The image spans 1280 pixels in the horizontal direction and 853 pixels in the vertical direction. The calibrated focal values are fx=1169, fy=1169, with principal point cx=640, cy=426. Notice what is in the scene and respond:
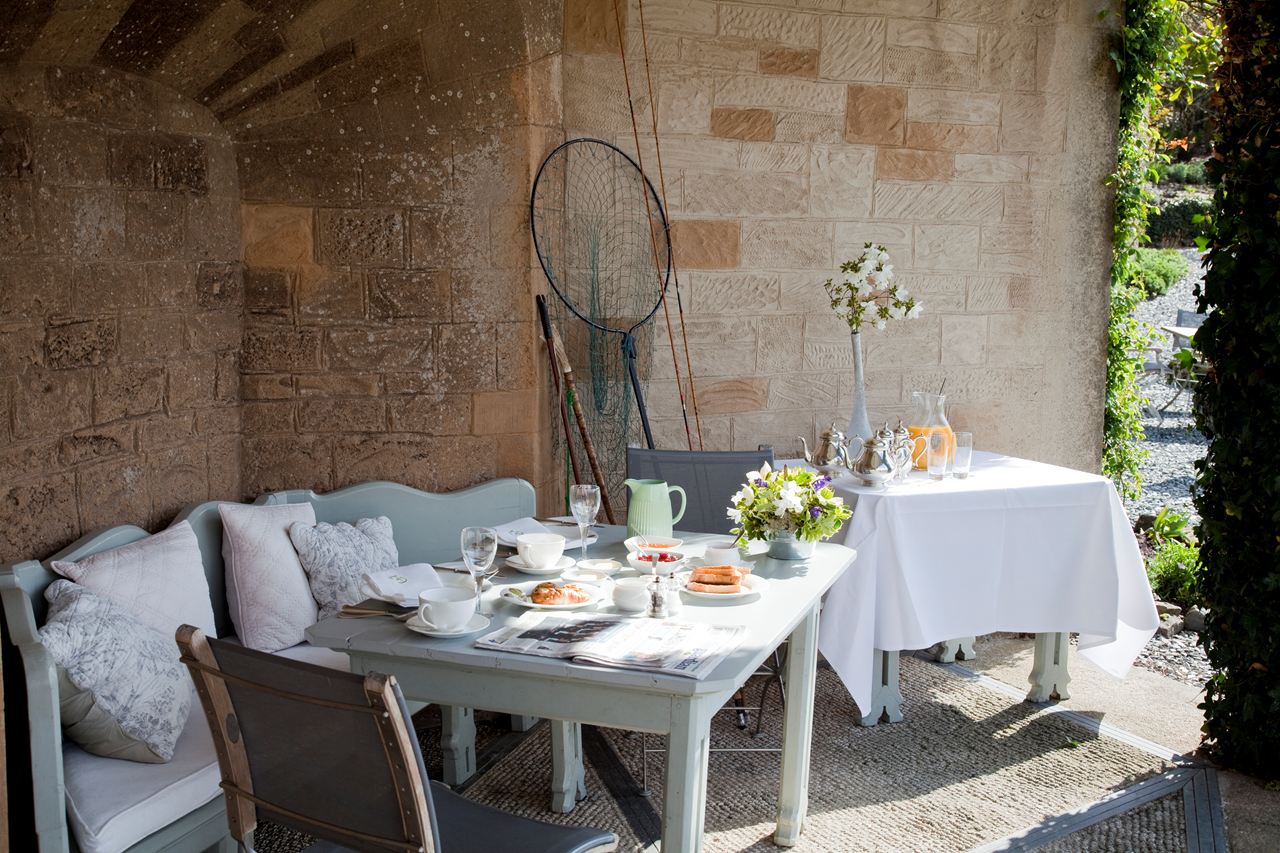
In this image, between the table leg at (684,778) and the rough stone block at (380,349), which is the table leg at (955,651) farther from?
the table leg at (684,778)

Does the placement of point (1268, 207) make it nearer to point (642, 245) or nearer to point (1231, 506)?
point (1231, 506)

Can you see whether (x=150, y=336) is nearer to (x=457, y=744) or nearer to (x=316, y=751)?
(x=457, y=744)

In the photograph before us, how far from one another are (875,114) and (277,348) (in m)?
2.49

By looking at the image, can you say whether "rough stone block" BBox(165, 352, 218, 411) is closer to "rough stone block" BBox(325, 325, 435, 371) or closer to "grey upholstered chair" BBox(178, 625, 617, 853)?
"rough stone block" BBox(325, 325, 435, 371)

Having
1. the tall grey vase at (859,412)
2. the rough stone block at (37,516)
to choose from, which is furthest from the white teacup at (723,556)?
the rough stone block at (37,516)

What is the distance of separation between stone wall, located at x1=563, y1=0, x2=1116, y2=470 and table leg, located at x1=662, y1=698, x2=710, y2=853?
8.23 feet

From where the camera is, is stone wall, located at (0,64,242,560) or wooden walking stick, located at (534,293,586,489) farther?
wooden walking stick, located at (534,293,586,489)

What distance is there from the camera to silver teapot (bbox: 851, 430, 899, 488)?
3713mm

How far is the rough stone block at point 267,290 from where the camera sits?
12.9 feet

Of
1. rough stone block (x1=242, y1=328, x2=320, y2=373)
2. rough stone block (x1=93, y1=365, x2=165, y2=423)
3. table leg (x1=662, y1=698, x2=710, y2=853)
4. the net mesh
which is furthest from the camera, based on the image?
the net mesh

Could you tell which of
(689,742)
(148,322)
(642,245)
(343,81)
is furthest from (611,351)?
Result: (689,742)

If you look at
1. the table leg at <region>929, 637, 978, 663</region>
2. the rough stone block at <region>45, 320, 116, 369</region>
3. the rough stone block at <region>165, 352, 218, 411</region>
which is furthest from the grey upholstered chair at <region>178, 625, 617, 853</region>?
the table leg at <region>929, 637, 978, 663</region>

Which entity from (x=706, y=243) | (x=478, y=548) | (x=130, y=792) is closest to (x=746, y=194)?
(x=706, y=243)

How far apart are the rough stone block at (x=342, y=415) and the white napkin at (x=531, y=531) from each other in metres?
1.02
